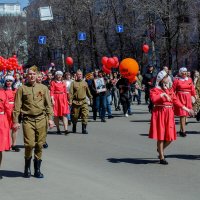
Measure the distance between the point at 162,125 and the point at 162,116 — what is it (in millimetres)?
182

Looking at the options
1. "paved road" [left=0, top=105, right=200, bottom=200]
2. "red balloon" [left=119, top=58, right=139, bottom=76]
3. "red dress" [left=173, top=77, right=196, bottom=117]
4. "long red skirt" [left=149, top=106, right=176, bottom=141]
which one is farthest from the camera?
"red balloon" [left=119, top=58, right=139, bottom=76]

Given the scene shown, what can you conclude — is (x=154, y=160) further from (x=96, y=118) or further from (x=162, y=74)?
(x=96, y=118)

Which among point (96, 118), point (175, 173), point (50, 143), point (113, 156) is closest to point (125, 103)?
point (96, 118)

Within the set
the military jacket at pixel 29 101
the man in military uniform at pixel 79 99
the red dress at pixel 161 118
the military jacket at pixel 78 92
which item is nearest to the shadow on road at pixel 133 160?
the red dress at pixel 161 118

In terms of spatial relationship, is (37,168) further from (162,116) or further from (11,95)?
(11,95)

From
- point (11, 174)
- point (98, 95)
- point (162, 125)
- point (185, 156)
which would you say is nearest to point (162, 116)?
point (162, 125)

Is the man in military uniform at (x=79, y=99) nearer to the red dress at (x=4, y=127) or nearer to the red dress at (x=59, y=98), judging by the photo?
the red dress at (x=59, y=98)

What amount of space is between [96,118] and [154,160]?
9470mm

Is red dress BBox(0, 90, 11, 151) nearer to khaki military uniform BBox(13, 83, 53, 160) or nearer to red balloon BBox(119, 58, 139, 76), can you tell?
khaki military uniform BBox(13, 83, 53, 160)

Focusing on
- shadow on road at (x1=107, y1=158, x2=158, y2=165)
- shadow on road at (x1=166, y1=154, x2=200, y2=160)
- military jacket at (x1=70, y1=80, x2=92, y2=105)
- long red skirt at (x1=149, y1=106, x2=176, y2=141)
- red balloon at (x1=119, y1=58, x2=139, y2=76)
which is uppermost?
red balloon at (x1=119, y1=58, x2=139, y2=76)

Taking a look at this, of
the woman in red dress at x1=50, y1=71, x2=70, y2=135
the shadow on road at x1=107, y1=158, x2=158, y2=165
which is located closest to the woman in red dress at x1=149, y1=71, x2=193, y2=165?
the shadow on road at x1=107, y1=158, x2=158, y2=165

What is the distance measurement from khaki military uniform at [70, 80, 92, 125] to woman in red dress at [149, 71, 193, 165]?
5382mm

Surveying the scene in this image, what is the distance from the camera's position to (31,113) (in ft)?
29.3

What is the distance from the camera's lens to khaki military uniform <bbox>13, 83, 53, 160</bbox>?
29.2 ft
